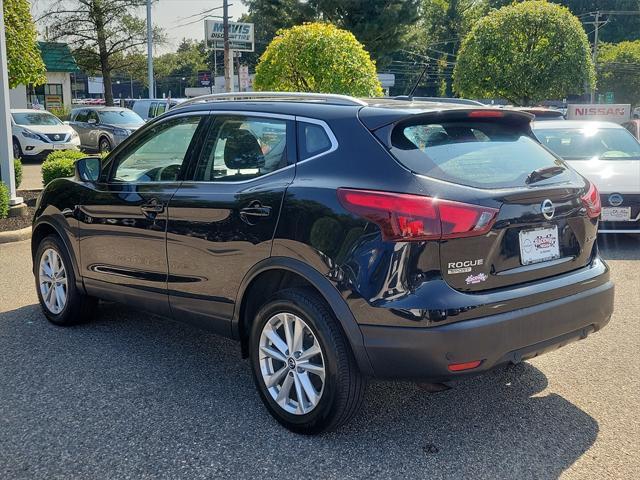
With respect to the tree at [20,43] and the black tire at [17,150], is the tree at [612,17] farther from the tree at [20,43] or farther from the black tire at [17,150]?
the tree at [20,43]

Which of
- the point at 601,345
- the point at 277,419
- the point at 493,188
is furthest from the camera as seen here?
the point at 601,345

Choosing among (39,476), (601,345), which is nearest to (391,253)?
(39,476)

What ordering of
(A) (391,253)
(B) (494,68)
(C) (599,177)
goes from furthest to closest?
(B) (494,68) → (C) (599,177) → (A) (391,253)

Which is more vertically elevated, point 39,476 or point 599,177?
point 599,177

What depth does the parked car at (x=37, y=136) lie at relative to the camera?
20.3 meters

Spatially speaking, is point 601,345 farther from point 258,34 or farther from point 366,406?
point 258,34

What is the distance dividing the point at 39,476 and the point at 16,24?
10548 millimetres

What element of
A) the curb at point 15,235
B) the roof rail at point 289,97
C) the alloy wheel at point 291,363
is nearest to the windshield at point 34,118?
the curb at point 15,235

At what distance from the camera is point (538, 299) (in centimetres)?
345

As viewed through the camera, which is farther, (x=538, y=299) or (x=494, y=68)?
(x=494, y=68)

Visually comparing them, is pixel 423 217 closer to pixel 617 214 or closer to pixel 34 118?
pixel 617 214

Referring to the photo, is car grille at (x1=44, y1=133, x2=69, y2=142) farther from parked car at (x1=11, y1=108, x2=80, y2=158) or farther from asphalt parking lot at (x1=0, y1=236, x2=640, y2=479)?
asphalt parking lot at (x1=0, y1=236, x2=640, y2=479)

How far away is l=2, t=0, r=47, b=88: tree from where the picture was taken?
11.5 m

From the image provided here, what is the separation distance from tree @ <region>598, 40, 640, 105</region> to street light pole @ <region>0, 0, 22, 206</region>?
5957 cm
